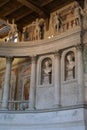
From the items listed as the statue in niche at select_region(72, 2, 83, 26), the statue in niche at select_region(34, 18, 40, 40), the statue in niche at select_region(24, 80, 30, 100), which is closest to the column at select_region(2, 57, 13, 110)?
the statue in niche at select_region(24, 80, 30, 100)

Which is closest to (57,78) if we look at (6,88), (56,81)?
(56,81)

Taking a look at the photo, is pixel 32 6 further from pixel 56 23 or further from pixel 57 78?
pixel 57 78

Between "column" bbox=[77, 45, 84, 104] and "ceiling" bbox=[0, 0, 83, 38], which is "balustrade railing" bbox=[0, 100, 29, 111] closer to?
"column" bbox=[77, 45, 84, 104]

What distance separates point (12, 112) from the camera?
15930 mm

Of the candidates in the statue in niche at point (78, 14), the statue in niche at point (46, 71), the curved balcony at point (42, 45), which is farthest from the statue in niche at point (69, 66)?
the statue in niche at point (78, 14)

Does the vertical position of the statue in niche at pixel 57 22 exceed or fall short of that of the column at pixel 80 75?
it exceeds it

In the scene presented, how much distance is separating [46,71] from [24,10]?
5.24 m

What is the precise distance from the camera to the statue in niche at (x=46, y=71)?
54.7ft

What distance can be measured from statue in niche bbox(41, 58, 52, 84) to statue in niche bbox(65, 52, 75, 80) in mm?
1149

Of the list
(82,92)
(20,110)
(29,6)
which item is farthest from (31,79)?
(29,6)

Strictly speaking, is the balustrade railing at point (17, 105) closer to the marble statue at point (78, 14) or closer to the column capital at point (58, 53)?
the column capital at point (58, 53)

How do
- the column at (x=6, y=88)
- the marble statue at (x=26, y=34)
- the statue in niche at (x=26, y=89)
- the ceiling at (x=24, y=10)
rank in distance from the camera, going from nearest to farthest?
the column at (x=6, y=88), the statue in niche at (x=26, y=89), the ceiling at (x=24, y=10), the marble statue at (x=26, y=34)

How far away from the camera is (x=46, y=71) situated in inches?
663

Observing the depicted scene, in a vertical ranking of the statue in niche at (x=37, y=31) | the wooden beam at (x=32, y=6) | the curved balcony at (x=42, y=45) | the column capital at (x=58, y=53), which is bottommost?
the column capital at (x=58, y=53)
